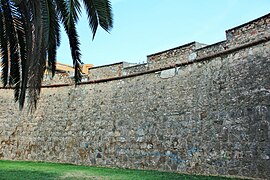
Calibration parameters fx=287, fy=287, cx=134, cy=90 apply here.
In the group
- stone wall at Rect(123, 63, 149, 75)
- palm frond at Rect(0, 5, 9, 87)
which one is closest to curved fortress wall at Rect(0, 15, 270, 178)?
stone wall at Rect(123, 63, 149, 75)

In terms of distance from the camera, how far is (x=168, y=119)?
8.91 metres

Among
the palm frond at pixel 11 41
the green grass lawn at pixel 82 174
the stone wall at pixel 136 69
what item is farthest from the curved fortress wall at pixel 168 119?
the palm frond at pixel 11 41

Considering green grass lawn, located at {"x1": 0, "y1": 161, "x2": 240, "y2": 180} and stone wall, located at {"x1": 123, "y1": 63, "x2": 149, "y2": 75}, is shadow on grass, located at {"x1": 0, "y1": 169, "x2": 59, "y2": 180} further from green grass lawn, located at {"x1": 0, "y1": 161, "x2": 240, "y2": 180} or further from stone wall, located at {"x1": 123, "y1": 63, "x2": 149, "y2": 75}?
stone wall, located at {"x1": 123, "y1": 63, "x2": 149, "y2": 75}

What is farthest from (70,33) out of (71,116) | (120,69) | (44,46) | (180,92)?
(71,116)

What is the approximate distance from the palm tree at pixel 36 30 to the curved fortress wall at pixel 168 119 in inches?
154

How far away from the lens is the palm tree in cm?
423

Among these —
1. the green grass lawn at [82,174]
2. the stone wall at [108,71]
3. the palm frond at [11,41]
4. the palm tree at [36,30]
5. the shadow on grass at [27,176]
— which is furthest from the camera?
the stone wall at [108,71]

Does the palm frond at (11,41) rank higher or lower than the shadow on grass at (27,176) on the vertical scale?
higher

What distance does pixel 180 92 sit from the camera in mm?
8836

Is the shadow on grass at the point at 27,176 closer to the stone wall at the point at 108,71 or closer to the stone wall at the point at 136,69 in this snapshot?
the stone wall at the point at 136,69

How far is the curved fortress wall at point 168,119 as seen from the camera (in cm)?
690

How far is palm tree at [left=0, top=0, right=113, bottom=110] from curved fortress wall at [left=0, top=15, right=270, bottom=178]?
154 inches

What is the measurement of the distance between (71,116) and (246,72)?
7353 mm

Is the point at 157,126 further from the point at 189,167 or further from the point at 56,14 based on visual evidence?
the point at 56,14
